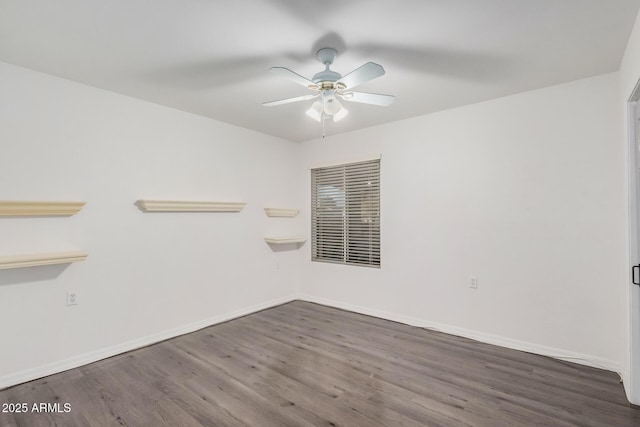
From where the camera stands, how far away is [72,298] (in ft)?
9.33

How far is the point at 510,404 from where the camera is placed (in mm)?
2240

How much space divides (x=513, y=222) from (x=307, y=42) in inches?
101

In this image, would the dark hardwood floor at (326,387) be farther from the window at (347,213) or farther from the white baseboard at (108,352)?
the window at (347,213)

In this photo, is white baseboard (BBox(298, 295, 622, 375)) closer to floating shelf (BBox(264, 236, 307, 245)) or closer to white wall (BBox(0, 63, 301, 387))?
floating shelf (BBox(264, 236, 307, 245))

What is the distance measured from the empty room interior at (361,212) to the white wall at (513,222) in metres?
0.02

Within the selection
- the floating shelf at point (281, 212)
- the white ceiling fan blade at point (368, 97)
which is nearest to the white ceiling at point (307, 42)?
the white ceiling fan blade at point (368, 97)

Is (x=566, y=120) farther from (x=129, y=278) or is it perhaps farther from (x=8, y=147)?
(x=8, y=147)

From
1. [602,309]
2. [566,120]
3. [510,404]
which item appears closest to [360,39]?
[566,120]

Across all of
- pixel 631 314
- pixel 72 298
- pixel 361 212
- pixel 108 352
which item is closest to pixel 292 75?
pixel 361 212

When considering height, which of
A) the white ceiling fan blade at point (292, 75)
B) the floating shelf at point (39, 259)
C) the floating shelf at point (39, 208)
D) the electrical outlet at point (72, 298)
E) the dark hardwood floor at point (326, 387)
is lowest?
the dark hardwood floor at point (326, 387)

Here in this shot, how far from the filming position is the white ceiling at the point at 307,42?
6.20 feet

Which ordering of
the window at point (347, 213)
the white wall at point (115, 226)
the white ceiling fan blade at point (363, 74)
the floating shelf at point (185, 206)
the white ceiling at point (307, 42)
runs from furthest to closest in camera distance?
the window at point (347, 213)
the floating shelf at point (185, 206)
the white wall at point (115, 226)
the white ceiling fan blade at point (363, 74)
the white ceiling at point (307, 42)

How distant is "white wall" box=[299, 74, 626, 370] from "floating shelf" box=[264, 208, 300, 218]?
4.68ft

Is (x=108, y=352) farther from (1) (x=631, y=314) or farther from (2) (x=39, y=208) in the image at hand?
(1) (x=631, y=314)
